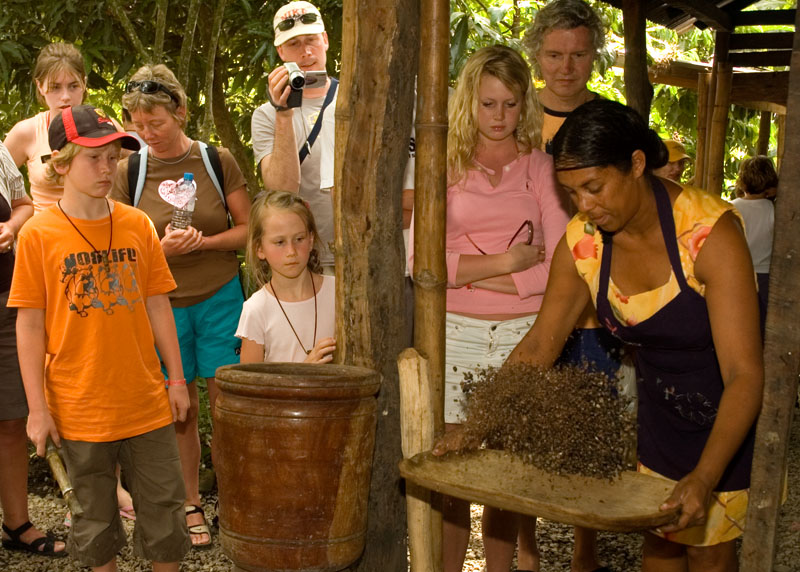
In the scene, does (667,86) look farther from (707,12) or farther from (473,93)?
(473,93)

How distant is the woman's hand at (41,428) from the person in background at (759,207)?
422cm

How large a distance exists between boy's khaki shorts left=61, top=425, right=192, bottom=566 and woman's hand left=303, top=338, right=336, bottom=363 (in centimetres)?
62

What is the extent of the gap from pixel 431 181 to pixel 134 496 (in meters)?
1.47

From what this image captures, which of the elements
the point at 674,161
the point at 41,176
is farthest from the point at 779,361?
the point at 41,176

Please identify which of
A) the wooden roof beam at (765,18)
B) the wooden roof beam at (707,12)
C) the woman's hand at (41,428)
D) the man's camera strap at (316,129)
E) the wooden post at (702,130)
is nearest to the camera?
the woman's hand at (41,428)

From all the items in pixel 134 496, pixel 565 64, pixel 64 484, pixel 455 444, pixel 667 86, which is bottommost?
pixel 64 484

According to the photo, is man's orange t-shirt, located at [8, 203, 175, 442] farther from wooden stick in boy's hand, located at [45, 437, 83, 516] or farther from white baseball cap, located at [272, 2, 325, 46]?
white baseball cap, located at [272, 2, 325, 46]

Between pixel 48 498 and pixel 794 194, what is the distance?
385 centimetres

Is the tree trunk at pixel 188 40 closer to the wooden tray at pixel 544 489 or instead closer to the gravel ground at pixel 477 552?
the gravel ground at pixel 477 552

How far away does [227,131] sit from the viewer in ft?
21.6

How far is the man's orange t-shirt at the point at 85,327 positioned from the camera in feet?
9.80

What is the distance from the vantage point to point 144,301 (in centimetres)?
320

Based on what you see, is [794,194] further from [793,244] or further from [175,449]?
[175,449]

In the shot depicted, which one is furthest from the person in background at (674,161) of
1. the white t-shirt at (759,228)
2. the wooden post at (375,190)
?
the wooden post at (375,190)
